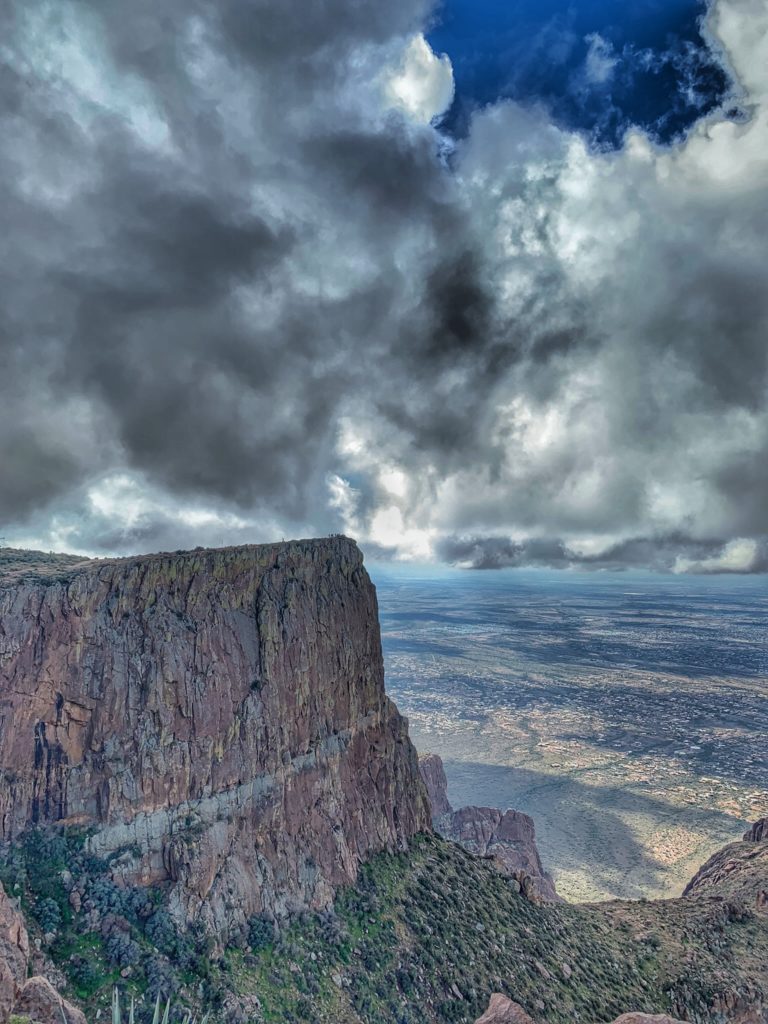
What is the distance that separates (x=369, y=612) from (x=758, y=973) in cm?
4056

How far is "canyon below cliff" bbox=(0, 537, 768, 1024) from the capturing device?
2880cm

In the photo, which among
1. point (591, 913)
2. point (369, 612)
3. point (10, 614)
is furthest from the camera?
point (369, 612)

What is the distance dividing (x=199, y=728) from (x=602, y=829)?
338 feet

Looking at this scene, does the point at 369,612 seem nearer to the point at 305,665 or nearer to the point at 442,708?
the point at 305,665

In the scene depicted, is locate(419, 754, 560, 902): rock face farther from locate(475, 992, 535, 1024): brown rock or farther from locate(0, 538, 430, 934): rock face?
locate(475, 992, 535, 1024): brown rock

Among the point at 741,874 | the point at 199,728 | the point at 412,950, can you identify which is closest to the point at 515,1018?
the point at 412,950

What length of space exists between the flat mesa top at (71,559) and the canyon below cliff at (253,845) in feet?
1.05

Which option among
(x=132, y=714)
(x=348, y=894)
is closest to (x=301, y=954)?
(x=348, y=894)

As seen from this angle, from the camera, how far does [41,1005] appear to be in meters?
17.7

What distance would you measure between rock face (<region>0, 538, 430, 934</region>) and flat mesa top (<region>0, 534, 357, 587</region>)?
28 centimetres

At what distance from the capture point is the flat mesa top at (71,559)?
116 feet

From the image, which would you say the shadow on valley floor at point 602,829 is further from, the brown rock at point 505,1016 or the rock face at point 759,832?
the brown rock at point 505,1016

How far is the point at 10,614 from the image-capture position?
3194cm

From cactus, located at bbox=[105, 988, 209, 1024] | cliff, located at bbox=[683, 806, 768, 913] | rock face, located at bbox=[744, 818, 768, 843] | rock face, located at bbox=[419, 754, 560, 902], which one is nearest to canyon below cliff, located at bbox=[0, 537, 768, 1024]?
cactus, located at bbox=[105, 988, 209, 1024]
